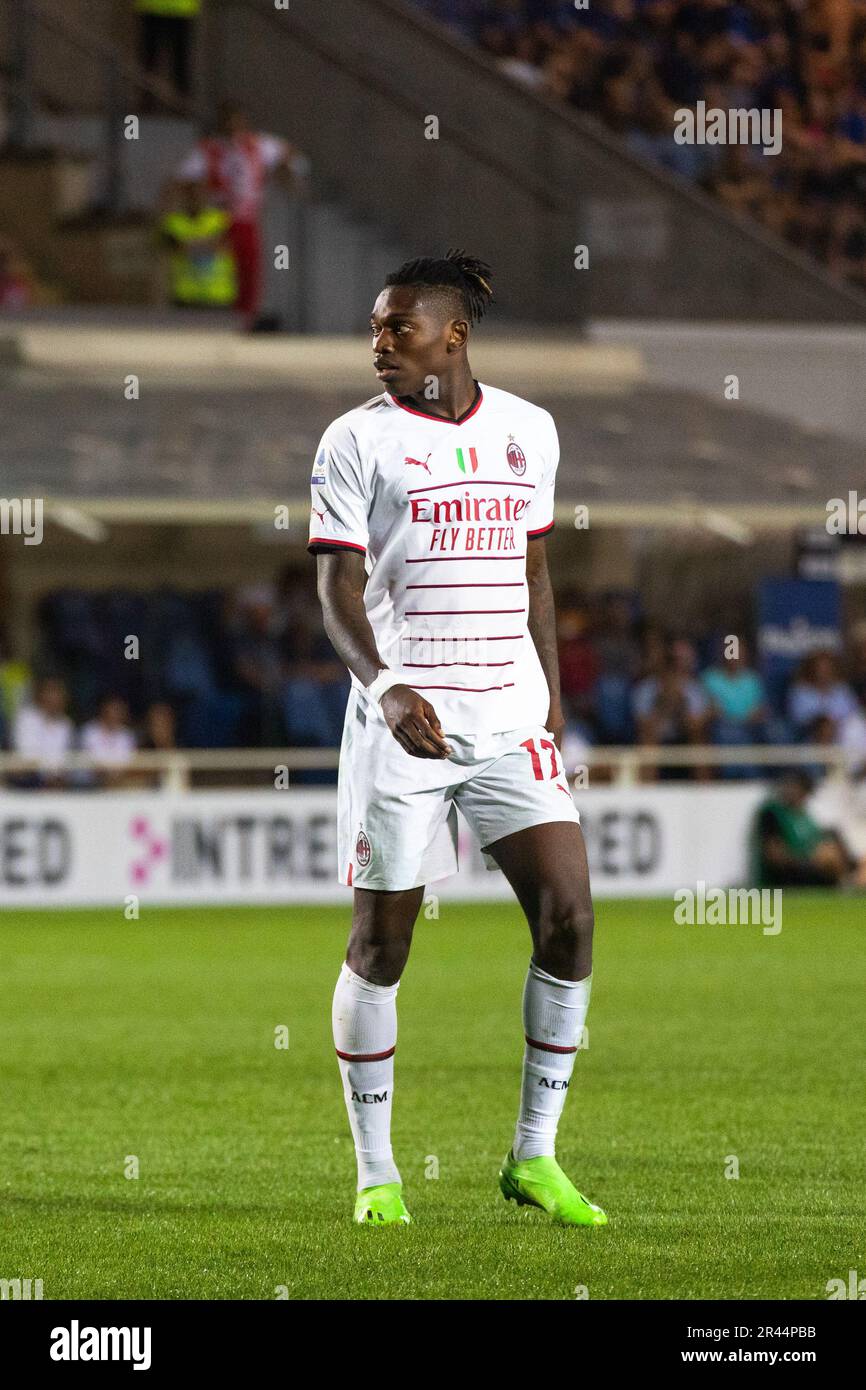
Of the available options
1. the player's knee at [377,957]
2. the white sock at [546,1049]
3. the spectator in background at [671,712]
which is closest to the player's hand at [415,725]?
the player's knee at [377,957]

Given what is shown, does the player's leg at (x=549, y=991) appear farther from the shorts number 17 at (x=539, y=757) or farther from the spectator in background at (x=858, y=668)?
the spectator in background at (x=858, y=668)

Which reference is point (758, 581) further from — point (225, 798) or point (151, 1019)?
point (151, 1019)

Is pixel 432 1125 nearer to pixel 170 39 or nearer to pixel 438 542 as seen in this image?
pixel 438 542

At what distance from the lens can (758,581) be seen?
68.7 feet

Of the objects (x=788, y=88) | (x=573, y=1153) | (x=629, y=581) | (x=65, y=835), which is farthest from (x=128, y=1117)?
(x=788, y=88)

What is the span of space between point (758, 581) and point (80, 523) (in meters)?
5.67

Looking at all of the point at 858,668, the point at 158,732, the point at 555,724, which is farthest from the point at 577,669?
the point at 555,724

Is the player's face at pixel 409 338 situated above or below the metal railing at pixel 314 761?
above

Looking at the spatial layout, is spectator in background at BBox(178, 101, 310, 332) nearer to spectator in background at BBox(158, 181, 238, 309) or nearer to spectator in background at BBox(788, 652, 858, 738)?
spectator in background at BBox(158, 181, 238, 309)

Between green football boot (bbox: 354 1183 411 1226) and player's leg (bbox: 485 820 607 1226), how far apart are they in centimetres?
33

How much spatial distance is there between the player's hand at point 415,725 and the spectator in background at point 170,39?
1844 centimetres

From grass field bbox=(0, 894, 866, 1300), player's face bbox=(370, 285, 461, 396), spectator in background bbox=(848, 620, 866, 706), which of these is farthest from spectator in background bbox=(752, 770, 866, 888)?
player's face bbox=(370, 285, 461, 396)

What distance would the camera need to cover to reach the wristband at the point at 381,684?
19.4ft

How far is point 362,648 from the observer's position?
5.96 m
